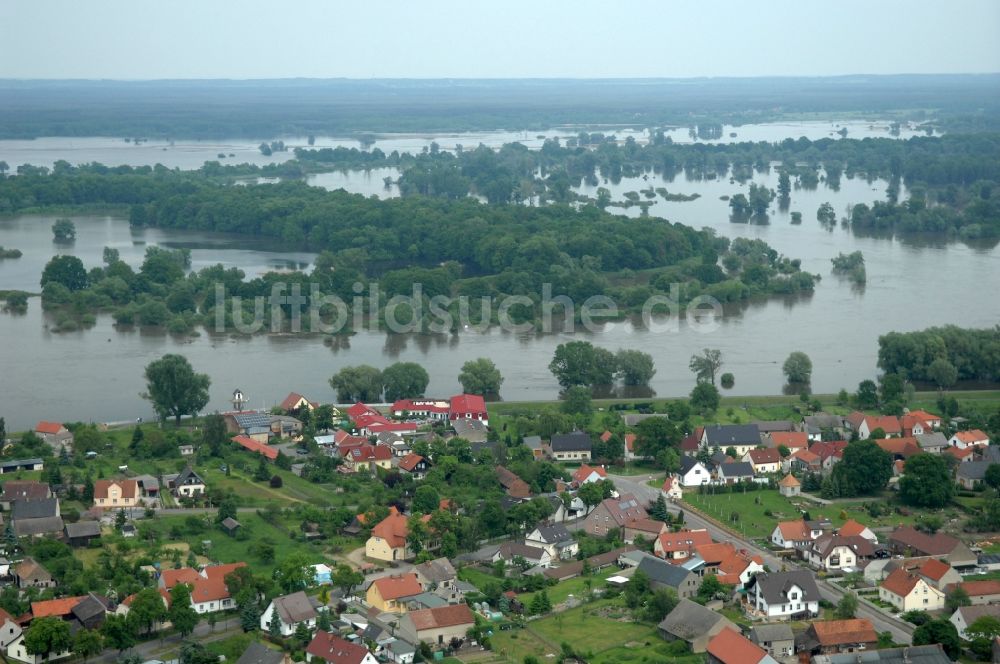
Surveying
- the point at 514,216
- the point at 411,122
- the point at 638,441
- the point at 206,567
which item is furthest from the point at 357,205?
the point at 411,122

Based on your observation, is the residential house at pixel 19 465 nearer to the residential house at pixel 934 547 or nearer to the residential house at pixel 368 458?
the residential house at pixel 368 458

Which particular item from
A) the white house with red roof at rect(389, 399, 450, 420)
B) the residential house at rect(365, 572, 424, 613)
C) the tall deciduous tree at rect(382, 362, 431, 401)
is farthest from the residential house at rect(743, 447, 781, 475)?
the residential house at rect(365, 572, 424, 613)

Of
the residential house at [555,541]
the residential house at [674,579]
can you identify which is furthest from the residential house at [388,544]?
the residential house at [674,579]

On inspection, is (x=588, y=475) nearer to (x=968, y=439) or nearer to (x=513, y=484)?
(x=513, y=484)

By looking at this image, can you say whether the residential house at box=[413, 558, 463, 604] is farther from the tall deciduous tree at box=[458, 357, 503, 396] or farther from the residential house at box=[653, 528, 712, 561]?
the tall deciduous tree at box=[458, 357, 503, 396]

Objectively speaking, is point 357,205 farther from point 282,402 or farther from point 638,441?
point 638,441
